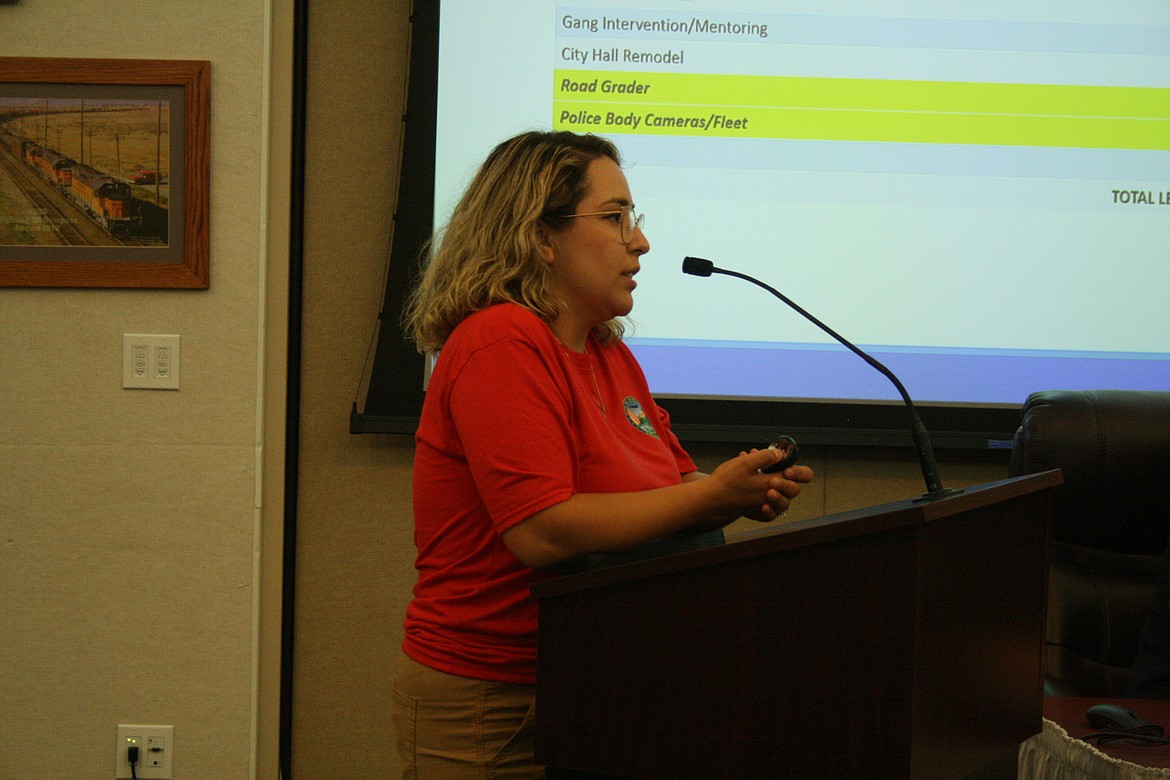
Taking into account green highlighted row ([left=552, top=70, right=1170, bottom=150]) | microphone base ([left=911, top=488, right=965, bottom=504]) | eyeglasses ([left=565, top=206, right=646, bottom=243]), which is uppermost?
green highlighted row ([left=552, top=70, right=1170, bottom=150])

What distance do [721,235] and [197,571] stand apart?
1.45m

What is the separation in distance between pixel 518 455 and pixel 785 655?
37 cm

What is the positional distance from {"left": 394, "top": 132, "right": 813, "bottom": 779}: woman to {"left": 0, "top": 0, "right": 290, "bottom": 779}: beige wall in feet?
3.39

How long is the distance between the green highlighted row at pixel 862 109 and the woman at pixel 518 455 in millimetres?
1004

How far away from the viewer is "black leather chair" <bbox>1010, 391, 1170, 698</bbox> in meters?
1.76

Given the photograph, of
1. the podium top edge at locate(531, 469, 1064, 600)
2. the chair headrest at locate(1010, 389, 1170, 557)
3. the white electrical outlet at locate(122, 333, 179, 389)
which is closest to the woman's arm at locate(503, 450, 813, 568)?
the podium top edge at locate(531, 469, 1064, 600)

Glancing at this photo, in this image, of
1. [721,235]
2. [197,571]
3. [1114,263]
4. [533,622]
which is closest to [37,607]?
[197,571]

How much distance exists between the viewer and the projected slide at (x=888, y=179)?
239 centimetres

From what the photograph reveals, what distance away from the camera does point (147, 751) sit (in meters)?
2.25

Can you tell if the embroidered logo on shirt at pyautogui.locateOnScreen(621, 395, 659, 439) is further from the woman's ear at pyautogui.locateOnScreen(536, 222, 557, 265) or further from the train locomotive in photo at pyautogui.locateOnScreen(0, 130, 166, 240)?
the train locomotive in photo at pyautogui.locateOnScreen(0, 130, 166, 240)

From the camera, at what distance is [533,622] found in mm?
1196

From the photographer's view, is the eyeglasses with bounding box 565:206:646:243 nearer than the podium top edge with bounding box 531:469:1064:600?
No

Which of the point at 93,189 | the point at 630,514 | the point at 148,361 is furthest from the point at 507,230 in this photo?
the point at 93,189

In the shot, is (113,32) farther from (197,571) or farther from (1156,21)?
(1156,21)
